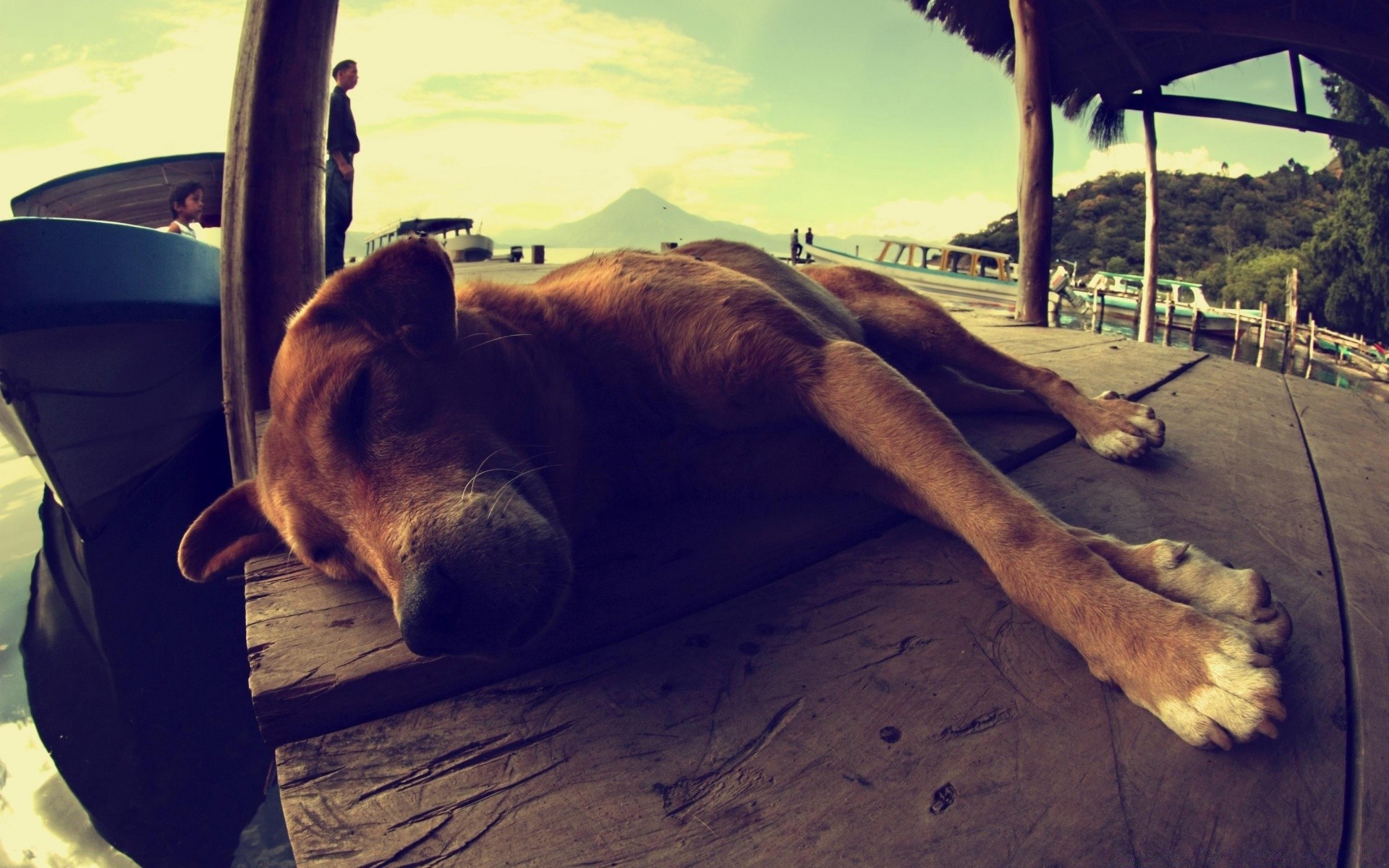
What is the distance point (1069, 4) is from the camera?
848cm

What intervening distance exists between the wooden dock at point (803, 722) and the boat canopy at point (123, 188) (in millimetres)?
7577

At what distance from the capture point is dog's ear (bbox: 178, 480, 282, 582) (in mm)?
2092

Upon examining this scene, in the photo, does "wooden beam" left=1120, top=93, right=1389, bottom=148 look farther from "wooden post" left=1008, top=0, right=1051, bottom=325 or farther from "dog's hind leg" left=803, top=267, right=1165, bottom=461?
"dog's hind leg" left=803, top=267, right=1165, bottom=461

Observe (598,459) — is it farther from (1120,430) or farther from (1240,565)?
(1120,430)

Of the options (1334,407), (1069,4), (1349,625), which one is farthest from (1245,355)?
(1349,625)

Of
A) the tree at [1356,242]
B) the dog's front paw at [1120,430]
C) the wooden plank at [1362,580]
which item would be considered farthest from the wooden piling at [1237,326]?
the dog's front paw at [1120,430]

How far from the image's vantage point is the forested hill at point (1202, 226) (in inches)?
2048

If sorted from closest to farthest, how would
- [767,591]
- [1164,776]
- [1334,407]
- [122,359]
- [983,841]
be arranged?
1. [983,841]
2. [1164,776]
3. [767,591]
4. [1334,407]
5. [122,359]

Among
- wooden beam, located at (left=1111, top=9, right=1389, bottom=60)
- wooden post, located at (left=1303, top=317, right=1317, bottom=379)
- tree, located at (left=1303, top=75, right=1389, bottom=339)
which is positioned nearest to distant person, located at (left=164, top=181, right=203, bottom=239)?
wooden beam, located at (left=1111, top=9, right=1389, bottom=60)

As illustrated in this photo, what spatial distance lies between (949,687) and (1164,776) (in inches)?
14.5

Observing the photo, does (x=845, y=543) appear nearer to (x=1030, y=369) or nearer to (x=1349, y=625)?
(x=1349, y=625)

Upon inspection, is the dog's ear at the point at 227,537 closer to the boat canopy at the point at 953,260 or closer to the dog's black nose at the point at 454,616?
the dog's black nose at the point at 454,616

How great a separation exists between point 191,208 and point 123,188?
3.17 ft

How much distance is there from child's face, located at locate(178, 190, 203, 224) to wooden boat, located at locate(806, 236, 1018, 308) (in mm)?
14009
